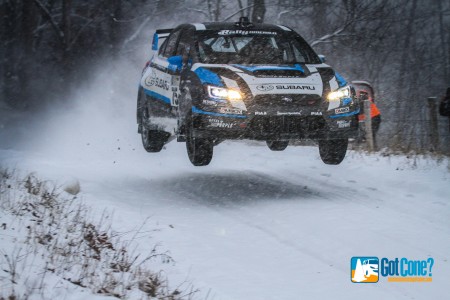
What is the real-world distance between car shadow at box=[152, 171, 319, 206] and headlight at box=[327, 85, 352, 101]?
136cm

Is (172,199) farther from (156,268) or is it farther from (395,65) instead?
(395,65)

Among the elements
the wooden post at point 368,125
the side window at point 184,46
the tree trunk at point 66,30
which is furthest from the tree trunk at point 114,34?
the side window at point 184,46

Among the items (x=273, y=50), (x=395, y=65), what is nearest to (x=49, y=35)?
(x=395, y=65)

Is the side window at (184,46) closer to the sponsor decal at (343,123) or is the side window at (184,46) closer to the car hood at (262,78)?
the car hood at (262,78)

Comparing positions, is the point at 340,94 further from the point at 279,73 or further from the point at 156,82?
the point at 156,82

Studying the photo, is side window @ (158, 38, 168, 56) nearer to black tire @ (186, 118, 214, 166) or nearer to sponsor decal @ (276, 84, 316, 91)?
black tire @ (186, 118, 214, 166)

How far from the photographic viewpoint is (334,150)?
8.80 meters

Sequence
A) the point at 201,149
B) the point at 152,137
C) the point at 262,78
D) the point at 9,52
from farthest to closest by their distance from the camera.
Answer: the point at 9,52
the point at 152,137
the point at 201,149
the point at 262,78

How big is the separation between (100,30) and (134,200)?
17.3 meters

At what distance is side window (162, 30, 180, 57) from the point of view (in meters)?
9.81

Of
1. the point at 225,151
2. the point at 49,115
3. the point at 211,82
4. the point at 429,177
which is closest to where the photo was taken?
the point at 211,82

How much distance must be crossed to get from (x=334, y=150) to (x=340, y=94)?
1.00 meters

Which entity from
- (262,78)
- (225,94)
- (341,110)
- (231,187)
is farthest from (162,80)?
(341,110)

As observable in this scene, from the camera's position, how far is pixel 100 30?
24.4m
